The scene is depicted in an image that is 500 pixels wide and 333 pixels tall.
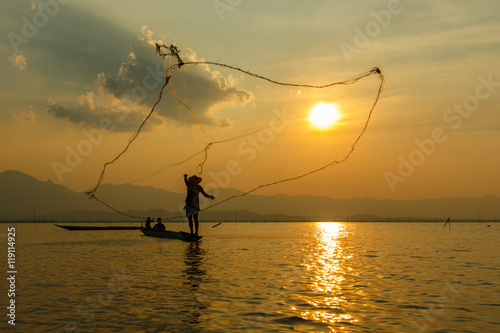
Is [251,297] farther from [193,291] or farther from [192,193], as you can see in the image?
[192,193]

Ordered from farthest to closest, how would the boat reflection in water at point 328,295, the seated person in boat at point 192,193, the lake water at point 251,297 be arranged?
the seated person in boat at point 192,193, the boat reflection in water at point 328,295, the lake water at point 251,297

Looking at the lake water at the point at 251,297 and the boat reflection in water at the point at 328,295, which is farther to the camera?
the boat reflection in water at the point at 328,295

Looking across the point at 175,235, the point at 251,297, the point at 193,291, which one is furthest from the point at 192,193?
the point at 251,297

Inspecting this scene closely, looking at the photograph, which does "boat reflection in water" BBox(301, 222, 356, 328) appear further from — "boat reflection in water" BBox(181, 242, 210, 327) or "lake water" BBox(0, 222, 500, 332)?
"boat reflection in water" BBox(181, 242, 210, 327)

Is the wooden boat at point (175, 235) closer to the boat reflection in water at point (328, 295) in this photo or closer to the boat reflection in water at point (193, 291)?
→ the boat reflection in water at point (193, 291)

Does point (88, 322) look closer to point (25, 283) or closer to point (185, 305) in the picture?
point (185, 305)

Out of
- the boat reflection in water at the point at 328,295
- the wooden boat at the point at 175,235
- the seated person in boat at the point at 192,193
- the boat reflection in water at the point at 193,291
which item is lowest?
the boat reflection in water at the point at 328,295

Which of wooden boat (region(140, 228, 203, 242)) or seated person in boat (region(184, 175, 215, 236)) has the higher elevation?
seated person in boat (region(184, 175, 215, 236))

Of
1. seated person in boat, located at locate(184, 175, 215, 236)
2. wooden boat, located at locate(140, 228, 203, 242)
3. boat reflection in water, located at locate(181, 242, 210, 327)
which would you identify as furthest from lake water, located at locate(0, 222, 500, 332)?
wooden boat, located at locate(140, 228, 203, 242)

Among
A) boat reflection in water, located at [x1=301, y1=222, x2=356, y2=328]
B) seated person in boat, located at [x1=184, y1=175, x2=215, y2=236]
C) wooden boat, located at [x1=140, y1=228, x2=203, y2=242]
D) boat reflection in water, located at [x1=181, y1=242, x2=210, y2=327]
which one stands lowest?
boat reflection in water, located at [x1=301, y1=222, x2=356, y2=328]

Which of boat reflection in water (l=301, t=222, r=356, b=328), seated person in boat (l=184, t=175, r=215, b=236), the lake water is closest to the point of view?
the lake water

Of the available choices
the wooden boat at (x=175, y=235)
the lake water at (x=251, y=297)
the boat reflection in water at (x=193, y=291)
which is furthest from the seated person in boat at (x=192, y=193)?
the lake water at (x=251, y=297)

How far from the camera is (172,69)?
20.9 meters

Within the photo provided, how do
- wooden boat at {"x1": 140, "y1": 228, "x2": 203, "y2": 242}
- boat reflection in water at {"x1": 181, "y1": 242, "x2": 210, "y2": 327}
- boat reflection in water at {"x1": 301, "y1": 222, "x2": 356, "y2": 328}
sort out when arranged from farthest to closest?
wooden boat at {"x1": 140, "y1": 228, "x2": 203, "y2": 242}
boat reflection in water at {"x1": 301, "y1": 222, "x2": 356, "y2": 328}
boat reflection in water at {"x1": 181, "y1": 242, "x2": 210, "y2": 327}
